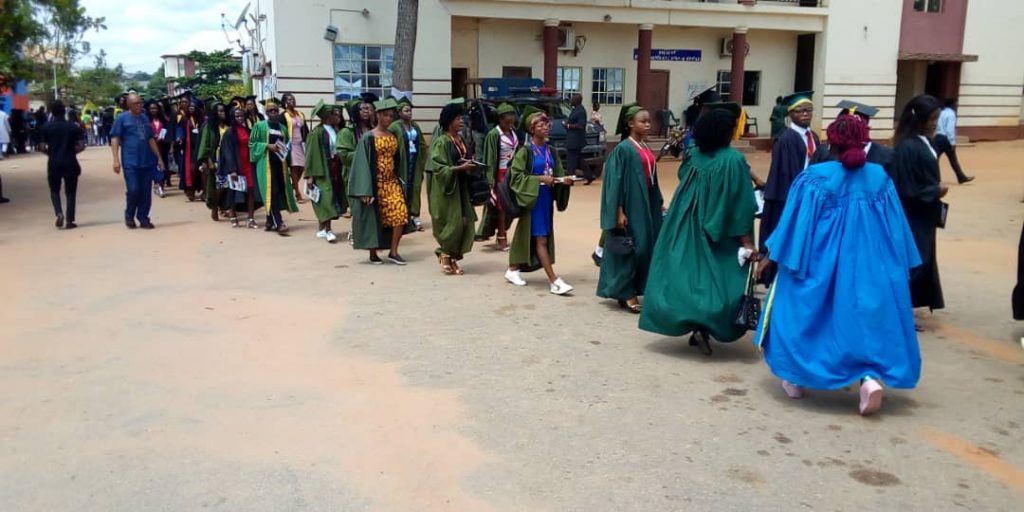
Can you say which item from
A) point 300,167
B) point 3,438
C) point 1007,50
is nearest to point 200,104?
point 300,167

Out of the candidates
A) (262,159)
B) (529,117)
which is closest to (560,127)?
(262,159)

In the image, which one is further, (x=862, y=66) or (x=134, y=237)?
(x=862, y=66)

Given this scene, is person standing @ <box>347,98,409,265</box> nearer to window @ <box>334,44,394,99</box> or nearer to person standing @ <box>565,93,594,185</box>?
person standing @ <box>565,93,594,185</box>

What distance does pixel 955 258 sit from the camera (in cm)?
915

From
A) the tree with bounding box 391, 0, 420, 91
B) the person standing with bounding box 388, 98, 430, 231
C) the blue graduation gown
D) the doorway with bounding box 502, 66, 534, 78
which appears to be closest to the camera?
the blue graduation gown

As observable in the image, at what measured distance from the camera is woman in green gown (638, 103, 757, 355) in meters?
5.36

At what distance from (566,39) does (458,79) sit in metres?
3.22

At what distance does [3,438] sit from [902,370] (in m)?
4.60

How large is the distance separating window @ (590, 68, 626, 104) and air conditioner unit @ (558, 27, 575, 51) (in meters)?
1.29

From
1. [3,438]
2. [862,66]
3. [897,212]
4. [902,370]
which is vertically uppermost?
[862,66]

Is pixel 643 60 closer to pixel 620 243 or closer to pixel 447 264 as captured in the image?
pixel 447 264

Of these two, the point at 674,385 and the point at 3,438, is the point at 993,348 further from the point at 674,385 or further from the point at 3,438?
the point at 3,438

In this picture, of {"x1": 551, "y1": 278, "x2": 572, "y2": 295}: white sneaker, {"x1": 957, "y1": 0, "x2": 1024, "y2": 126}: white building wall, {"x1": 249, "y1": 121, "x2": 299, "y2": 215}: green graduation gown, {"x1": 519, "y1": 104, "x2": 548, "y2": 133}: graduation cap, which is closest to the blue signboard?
{"x1": 957, "y1": 0, "x2": 1024, "y2": 126}: white building wall

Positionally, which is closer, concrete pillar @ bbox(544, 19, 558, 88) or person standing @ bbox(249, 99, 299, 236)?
person standing @ bbox(249, 99, 299, 236)
